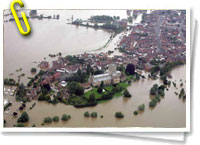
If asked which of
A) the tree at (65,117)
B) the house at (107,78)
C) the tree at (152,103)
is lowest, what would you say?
the tree at (65,117)

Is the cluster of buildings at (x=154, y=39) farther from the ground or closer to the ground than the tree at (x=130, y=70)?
farther from the ground

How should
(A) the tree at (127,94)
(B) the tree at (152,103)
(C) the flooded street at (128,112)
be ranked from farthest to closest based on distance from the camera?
(A) the tree at (127,94) → (B) the tree at (152,103) → (C) the flooded street at (128,112)

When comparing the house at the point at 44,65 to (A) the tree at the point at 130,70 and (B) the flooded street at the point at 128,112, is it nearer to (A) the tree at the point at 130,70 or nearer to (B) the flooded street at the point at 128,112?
(B) the flooded street at the point at 128,112

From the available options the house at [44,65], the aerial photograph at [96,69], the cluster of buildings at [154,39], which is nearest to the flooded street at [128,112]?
the aerial photograph at [96,69]

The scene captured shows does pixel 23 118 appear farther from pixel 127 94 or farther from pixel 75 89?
pixel 127 94

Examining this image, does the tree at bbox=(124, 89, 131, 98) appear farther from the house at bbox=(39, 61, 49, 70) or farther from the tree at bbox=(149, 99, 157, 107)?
the house at bbox=(39, 61, 49, 70)

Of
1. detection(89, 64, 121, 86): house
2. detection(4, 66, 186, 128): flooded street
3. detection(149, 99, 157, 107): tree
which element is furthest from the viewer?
detection(89, 64, 121, 86): house

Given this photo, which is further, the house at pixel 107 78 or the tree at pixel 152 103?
the house at pixel 107 78

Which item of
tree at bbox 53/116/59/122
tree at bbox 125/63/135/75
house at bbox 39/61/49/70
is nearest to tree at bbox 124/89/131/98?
tree at bbox 125/63/135/75

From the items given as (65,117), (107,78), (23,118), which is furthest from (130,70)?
(23,118)
